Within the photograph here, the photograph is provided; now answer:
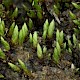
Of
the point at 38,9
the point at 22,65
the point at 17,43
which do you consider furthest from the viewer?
the point at 38,9

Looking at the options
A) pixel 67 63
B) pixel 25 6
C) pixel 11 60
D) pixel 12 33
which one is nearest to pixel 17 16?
pixel 25 6

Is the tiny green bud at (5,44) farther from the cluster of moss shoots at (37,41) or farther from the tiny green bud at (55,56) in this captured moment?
the tiny green bud at (55,56)

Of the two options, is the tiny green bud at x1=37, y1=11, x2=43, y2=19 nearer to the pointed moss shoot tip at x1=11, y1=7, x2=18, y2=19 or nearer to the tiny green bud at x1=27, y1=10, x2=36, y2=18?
the tiny green bud at x1=27, y1=10, x2=36, y2=18

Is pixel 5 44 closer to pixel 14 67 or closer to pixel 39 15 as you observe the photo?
pixel 14 67

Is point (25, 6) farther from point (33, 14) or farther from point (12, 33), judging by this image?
point (12, 33)

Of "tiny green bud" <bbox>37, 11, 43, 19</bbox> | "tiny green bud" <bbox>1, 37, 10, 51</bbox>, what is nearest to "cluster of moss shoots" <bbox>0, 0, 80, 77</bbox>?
"tiny green bud" <bbox>1, 37, 10, 51</bbox>

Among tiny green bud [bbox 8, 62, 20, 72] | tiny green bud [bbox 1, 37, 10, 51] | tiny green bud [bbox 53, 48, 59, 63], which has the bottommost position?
tiny green bud [bbox 8, 62, 20, 72]

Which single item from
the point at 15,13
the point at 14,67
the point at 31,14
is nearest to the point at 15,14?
the point at 15,13

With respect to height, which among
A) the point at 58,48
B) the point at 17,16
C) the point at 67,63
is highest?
the point at 17,16

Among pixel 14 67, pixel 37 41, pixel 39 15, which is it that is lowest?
pixel 14 67

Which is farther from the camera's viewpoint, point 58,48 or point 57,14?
point 57,14

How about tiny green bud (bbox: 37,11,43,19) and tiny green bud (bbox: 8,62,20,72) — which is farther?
tiny green bud (bbox: 37,11,43,19)
